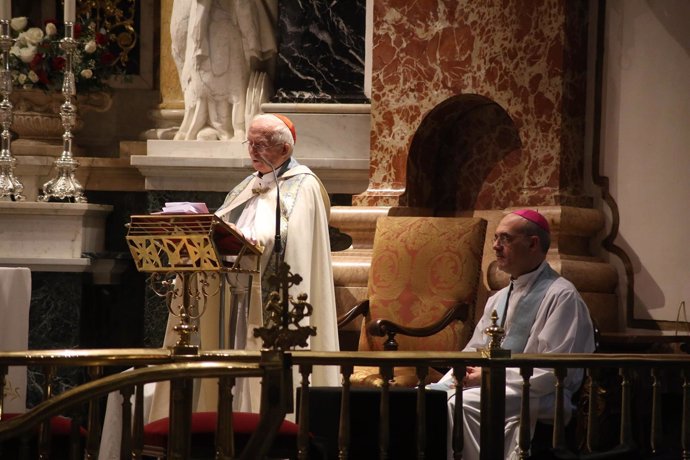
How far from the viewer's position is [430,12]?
23.5ft

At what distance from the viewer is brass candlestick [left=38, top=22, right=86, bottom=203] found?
25.0ft

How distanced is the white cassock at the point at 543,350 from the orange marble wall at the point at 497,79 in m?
1.32

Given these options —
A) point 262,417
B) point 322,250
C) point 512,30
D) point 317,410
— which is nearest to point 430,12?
point 512,30

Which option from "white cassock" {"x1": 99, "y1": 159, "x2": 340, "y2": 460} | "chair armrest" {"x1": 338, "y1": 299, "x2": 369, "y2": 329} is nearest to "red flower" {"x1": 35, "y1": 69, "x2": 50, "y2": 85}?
"white cassock" {"x1": 99, "y1": 159, "x2": 340, "y2": 460}

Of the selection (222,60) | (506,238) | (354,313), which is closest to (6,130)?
(222,60)

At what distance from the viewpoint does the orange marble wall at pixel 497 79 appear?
6.71 meters

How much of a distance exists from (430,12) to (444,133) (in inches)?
28.2

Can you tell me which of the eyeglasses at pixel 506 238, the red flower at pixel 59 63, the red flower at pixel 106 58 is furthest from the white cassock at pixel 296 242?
the red flower at pixel 106 58

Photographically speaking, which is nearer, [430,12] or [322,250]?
[322,250]

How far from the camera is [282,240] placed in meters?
6.11

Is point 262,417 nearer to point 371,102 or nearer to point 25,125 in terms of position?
point 371,102

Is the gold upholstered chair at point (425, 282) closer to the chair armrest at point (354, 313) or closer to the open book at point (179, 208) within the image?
the chair armrest at point (354, 313)

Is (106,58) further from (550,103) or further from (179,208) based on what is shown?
(179,208)

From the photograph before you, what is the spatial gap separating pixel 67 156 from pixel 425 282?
2.54 metres
